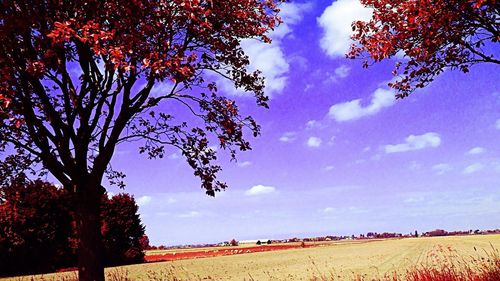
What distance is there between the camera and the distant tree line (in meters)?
30.9

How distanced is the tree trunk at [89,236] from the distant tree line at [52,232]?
1903 centimetres

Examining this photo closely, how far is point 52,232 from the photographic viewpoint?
109ft

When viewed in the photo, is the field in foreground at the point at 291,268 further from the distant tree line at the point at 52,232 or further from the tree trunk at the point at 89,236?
the distant tree line at the point at 52,232

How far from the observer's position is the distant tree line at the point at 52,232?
3091 cm

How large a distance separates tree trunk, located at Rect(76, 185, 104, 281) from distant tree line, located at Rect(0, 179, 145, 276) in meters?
19.0

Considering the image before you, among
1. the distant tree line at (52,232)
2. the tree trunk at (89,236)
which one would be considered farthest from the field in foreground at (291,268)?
the distant tree line at (52,232)

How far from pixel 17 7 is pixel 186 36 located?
163 inches

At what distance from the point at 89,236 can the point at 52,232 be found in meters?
24.9

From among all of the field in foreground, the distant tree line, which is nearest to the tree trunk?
the field in foreground

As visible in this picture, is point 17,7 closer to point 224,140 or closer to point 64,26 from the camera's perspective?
point 64,26

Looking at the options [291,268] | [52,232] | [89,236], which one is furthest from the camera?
[52,232]

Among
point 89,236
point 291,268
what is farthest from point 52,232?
point 89,236

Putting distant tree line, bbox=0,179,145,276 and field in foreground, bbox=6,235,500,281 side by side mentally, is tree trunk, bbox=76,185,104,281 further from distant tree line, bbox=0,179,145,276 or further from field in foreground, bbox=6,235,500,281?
distant tree line, bbox=0,179,145,276

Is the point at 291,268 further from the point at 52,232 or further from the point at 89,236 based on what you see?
the point at 52,232
